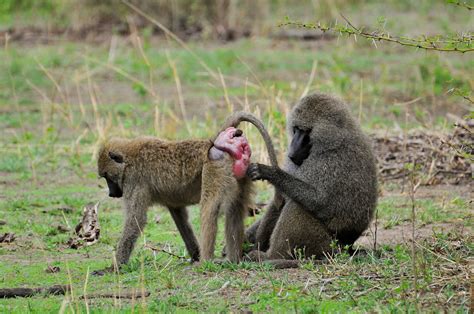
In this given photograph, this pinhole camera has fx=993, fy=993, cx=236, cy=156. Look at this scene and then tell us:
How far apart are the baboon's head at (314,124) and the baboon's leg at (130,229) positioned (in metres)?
1.15

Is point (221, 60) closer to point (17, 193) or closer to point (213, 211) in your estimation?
point (17, 193)

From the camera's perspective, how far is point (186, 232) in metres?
7.39

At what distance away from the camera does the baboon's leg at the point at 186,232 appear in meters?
7.32

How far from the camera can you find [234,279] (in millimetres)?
6262

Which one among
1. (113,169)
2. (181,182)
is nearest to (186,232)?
(181,182)

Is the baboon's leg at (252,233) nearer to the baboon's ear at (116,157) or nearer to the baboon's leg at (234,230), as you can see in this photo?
the baboon's leg at (234,230)

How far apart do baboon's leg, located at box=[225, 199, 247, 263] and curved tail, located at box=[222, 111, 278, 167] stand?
39 centimetres

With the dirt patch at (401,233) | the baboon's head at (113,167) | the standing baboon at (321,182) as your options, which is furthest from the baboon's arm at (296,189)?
the baboon's head at (113,167)

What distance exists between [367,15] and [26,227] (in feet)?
42.2

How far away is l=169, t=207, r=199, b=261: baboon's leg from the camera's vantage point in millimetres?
7319

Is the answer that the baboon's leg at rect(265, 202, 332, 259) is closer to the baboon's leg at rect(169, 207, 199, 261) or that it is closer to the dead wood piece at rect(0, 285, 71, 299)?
the baboon's leg at rect(169, 207, 199, 261)

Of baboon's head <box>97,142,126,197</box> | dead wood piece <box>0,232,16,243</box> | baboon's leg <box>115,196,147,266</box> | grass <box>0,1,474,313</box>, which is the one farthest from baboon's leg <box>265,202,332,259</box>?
dead wood piece <box>0,232,16,243</box>

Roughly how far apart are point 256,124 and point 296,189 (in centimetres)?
55

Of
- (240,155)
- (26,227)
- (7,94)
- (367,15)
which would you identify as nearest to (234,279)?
(240,155)
